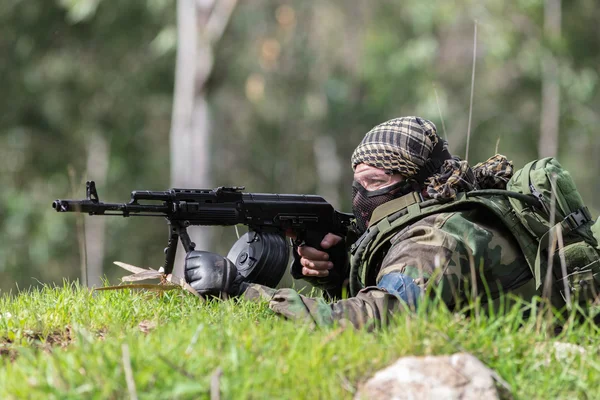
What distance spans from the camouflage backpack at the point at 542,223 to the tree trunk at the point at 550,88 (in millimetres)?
17329

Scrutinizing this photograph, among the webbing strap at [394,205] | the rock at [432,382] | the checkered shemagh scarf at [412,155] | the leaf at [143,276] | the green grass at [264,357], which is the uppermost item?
the checkered shemagh scarf at [412,155]

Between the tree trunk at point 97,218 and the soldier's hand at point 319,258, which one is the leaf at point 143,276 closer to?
the soldier's hand at point 319,258

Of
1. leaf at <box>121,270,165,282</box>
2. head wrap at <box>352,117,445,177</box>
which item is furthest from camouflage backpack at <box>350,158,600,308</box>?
leaf at <box>121,270,165,282</box>

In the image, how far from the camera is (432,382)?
3312 millimetres

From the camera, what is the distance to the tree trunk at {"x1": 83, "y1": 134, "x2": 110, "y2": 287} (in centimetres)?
2667

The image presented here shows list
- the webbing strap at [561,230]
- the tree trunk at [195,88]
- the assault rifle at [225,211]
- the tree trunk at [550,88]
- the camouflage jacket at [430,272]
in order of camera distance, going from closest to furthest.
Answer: the camouflage jacket at [430,272] < the webbing strap at [561,230] < the assault rifle at [225,211] < the tree trunk at [195,88] < the tree trunk at [550,88]

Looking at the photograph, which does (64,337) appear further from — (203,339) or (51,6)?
(51,6)

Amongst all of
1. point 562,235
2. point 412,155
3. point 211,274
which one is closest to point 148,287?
point 211,274

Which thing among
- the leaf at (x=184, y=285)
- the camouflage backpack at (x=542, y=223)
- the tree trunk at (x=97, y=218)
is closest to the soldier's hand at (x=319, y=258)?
the camouflage backpack at (x=542, y=223)

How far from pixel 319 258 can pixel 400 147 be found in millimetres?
1175

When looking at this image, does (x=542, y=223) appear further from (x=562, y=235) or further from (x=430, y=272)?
(x=430, y=272)

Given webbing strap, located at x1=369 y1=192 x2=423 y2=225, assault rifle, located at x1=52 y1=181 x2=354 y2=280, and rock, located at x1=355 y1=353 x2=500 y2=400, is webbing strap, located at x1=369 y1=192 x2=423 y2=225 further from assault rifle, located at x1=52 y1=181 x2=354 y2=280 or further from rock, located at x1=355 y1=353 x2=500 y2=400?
rock, located at x1=355 y1=353 x2=500 y2=400

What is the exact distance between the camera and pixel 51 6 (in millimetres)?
23656

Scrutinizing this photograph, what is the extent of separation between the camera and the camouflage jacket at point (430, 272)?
4242 millimetres
